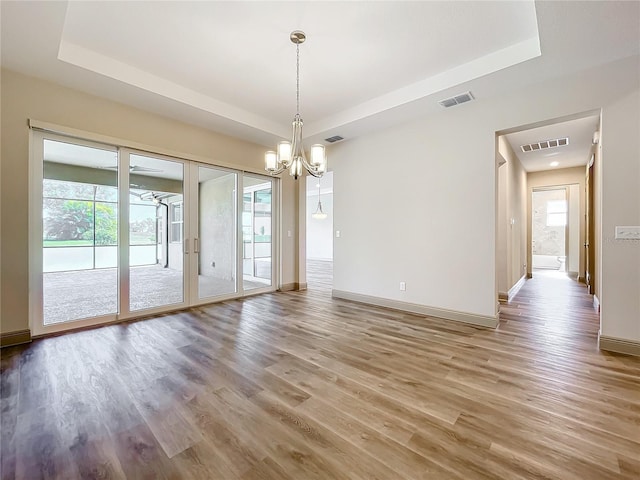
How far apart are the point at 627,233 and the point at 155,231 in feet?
21.1

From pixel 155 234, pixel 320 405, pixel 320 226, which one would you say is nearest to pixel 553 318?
pixel 320 405

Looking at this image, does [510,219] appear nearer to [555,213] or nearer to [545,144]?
[545,144]

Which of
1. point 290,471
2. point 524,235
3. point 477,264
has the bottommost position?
point 290,471

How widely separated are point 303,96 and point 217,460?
422 centimetres

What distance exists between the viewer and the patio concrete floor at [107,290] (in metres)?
3.90

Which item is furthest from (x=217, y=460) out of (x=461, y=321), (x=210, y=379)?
(x=461, y=321)

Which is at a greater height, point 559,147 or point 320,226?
point 559,147

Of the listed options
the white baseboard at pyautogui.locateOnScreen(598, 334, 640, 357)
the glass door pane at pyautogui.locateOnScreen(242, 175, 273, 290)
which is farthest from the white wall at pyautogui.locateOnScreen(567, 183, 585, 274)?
the glass door pane at pyautogui.locateOnScreen(242, 175, 273, 290)

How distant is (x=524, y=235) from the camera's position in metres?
7.25

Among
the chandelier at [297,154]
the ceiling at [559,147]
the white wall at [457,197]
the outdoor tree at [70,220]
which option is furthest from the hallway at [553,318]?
the outdoor tree at [70,220]

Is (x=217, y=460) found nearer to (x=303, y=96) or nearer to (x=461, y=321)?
(x=461, y=321)

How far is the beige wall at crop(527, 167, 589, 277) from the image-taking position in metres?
7.04

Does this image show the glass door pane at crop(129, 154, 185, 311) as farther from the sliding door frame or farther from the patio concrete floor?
the sliding door frame

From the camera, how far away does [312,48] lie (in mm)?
2998
